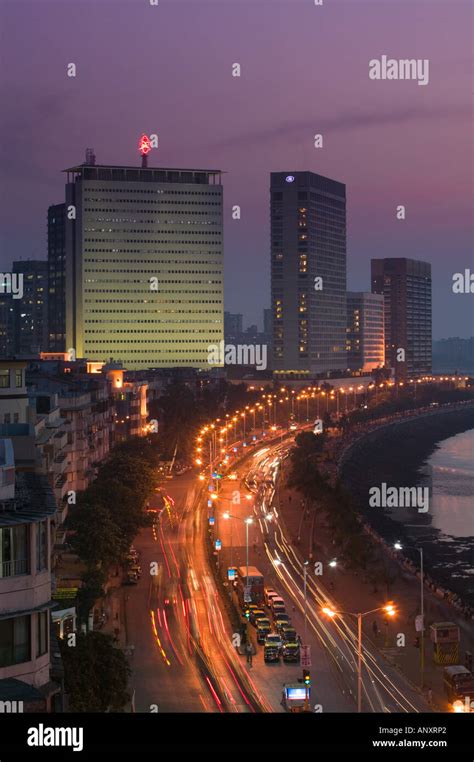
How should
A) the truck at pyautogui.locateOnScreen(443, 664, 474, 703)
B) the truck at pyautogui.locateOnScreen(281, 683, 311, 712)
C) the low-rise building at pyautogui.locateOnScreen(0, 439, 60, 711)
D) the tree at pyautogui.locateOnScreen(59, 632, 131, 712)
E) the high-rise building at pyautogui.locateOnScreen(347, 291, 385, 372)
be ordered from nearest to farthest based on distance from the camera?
the low-rise building at pyautogui.locateOnScreen(0, 439, 60, 711) < the tree at pyautogui.locateOnScreen(59, 632, 131, 712) < the truck at pyautogui.locateOnScreen(281, 683, 311, 712) < the truck at pyautogui.locateOnScreen(443, 664, 474, 703) < the high-rise building at pyautogui.locateOnScreen(347, 291, 385, 372)

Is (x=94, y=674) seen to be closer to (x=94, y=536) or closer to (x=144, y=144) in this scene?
(x=94, y=536)

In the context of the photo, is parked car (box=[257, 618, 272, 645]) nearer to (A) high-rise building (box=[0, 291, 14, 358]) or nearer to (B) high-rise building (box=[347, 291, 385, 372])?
(A) high-rise building (box=[0, 291, 14, 358])

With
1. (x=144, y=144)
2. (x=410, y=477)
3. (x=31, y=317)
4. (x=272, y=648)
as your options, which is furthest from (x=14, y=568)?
(x=31, y=317)

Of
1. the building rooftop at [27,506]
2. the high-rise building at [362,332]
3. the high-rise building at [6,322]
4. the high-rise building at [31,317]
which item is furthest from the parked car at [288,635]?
the high-rise building at [362,332]

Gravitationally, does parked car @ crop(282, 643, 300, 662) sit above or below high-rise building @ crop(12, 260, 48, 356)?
below

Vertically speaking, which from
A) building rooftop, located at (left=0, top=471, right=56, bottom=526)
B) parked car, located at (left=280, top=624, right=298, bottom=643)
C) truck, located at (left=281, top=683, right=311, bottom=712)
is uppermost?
building rooftop, located at (left=0, top=471, right=56, bottom=526)

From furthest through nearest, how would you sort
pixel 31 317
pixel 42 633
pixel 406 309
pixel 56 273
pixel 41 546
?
pixel 406 309
pixel 31 317
pixel 56 273
pixel 41 546
pixel 42 633

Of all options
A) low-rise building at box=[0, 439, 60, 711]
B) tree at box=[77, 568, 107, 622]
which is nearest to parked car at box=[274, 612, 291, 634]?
tree at box=[77, 568, 107, 622]
